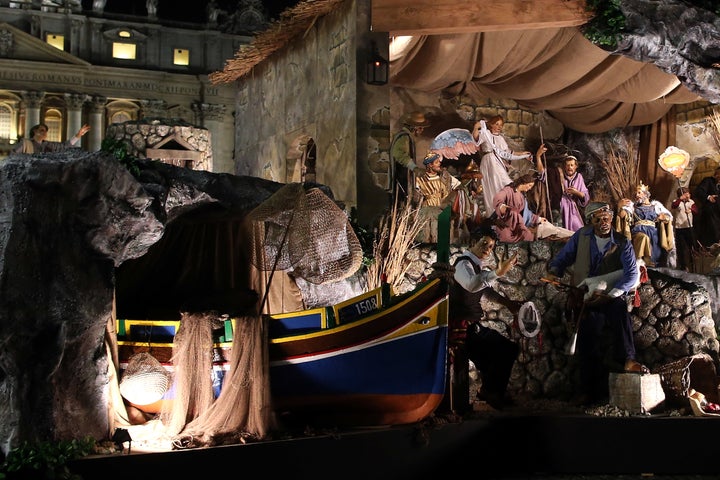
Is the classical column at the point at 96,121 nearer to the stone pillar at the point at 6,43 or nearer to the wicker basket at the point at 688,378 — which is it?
the stone pillar at the point at 6,43

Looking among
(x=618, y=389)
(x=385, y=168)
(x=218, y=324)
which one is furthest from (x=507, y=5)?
(x=218, y=324)

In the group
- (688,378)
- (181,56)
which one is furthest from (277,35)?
(181,56)

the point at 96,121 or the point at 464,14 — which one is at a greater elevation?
the point at 96,121

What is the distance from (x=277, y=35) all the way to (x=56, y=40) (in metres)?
30.2

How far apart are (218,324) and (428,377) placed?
7.01 ft

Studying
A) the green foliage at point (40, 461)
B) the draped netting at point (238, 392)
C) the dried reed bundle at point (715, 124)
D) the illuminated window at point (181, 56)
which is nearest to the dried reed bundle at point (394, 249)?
the draped netting at point (238, 392)

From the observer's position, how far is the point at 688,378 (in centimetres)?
986

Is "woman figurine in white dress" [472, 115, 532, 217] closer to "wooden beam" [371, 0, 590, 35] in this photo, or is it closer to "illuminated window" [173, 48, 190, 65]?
"wooden beam" [371, 0, 590, 35]

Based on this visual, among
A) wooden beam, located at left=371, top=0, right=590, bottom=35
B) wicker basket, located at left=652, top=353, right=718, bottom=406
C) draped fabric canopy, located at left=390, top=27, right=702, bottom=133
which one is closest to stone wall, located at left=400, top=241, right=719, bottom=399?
wicker basket, located at left=652, top=353, right=718, bottom=406

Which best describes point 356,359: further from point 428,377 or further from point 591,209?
point 591,209

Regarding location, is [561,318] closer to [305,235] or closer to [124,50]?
[305,235]

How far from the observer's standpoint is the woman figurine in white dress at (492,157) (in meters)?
14.8

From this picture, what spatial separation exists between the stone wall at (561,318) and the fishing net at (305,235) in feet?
8.27

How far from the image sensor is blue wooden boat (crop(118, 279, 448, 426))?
8312 mm
